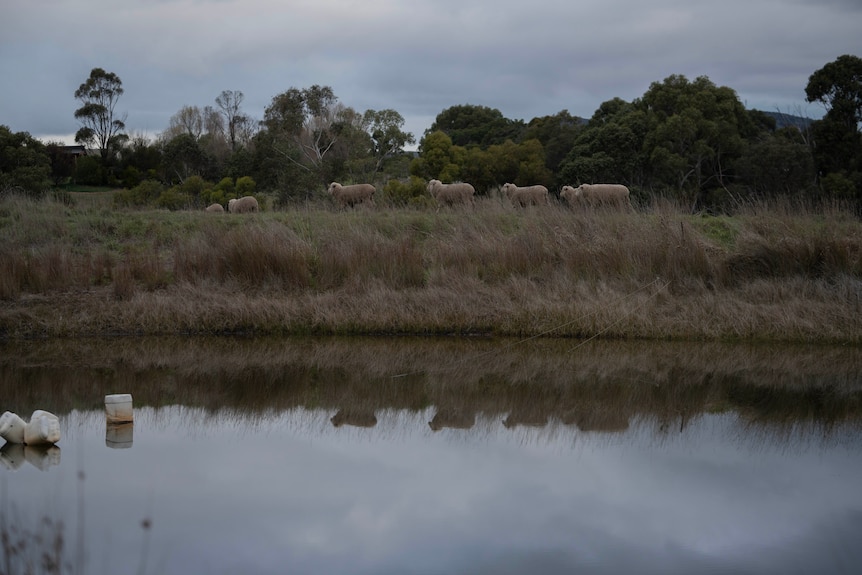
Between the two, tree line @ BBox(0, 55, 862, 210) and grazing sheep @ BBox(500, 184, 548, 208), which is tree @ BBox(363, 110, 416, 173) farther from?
grazing sheep @ BBox(500, 184, 548, 208)

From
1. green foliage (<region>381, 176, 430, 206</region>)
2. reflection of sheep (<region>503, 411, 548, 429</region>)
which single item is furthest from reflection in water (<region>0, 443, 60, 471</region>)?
green foliage (<region>381, 176, 430, 206</region>)

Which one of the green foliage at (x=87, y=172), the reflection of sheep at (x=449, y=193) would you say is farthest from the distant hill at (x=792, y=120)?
the green foliage at (x=87, y=172)

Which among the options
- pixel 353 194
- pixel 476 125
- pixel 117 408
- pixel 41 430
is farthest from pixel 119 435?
pixel 476 125

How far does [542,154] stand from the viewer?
40.7 meters

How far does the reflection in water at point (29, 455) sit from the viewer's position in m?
6.56

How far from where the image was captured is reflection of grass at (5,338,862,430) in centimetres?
896

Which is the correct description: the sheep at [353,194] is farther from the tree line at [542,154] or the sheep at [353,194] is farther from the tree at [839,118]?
the tree at [839,118]

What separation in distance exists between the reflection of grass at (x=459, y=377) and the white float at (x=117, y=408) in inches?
38.6

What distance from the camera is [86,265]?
46.9 ft

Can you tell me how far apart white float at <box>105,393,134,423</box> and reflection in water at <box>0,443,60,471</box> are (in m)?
0.75

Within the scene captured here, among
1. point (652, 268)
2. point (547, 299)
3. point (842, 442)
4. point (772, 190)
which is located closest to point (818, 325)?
point (652, 268)

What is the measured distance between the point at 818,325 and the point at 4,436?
422 inches

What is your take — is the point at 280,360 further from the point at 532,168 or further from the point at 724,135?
the point at 724,135

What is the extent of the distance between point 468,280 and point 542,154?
28.0 m
